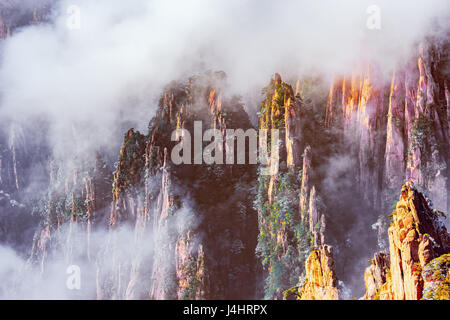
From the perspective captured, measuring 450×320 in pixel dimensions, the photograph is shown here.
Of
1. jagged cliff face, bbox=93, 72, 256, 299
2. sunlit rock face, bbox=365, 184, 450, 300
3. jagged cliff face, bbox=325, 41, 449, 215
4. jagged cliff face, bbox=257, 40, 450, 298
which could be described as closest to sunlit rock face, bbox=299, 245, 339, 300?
sunlit rock face, bbox=365, 184, 450, 300

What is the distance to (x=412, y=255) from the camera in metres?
6.38

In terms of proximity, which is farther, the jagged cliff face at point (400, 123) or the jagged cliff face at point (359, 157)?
the jagged cliff face at point (400, 123)

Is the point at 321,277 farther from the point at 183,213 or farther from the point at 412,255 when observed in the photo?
the point at 183,213

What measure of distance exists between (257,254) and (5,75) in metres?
7.22

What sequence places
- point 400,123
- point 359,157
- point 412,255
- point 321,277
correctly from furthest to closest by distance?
point 359,157
point 400,123
point 321,277
point 412,255

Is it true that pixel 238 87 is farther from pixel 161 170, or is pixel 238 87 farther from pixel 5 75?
pixel 5 75

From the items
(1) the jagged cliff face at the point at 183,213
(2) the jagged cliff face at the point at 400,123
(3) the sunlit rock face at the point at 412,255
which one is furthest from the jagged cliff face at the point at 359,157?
(3) the sunlit rock face at the point at 412,255

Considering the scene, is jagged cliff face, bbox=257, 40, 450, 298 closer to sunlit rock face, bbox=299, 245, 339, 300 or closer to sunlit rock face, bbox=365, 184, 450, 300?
sunlit rock face, bbox=299, 245, 339, 300

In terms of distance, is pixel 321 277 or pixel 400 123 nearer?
pixel 321 277

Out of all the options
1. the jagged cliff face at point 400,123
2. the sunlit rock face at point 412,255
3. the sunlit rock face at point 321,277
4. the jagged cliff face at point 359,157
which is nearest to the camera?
the sunlit rock face at point 412,255

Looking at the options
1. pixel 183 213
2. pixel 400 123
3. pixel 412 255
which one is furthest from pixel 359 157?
pixel 183 213

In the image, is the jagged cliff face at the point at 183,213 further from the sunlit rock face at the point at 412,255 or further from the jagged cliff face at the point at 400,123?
the sunlit rock face at the point at 412,255

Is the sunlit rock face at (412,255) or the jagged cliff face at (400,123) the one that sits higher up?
the jagged cliff face at (400,123)

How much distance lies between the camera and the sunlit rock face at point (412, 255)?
6078mm
